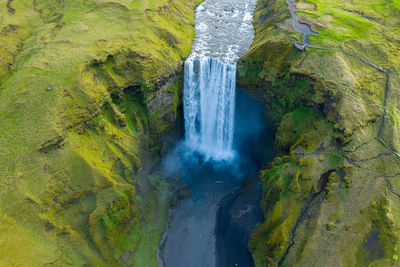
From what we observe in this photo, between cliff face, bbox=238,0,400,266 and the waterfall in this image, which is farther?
the waterfall

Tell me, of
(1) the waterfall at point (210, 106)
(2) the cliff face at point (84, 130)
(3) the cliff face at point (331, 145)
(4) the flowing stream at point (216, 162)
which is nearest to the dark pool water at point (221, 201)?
(4) the flowing stream at point (216, 162)

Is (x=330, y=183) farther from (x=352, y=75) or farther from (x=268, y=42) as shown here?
(x=268, y=42)

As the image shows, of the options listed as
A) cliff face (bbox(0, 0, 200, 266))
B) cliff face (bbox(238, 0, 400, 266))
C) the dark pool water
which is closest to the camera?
cliff face (bbox(0, 0, 200, 266))

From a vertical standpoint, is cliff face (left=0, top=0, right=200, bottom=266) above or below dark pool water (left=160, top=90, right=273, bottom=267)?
above

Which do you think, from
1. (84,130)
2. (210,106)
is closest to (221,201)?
(210,106)

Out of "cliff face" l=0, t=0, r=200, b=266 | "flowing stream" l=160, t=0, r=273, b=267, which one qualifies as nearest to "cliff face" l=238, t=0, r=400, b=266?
"flowing stream" l=160, t=0, r=273, b=267

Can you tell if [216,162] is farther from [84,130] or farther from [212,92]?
[84,130]

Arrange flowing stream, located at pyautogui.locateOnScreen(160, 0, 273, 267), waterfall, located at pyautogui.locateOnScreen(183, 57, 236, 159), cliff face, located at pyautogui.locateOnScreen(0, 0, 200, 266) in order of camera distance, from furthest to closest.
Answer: waterfall, located at pyautogui.locateOnScreen(183, 57, 236, 159), flowing stream, located at pyautogui.locateOnScreen(160, 0, 273, 267), cliff face, located at pyautogui.locateOnScreen(0, 0, 200, 266)

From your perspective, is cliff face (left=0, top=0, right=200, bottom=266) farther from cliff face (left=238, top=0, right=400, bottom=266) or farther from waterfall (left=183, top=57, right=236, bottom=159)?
cliff face (left=238, top=0, right=400, bottom=266)
